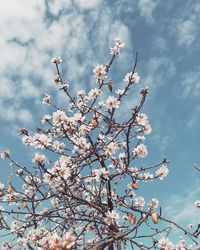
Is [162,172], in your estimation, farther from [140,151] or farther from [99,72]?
[99,72]

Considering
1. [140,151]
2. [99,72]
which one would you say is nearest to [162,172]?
[140,151]

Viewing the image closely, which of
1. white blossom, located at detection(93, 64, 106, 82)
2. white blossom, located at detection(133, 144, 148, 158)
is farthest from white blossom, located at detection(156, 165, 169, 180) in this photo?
white blossom, located at detection(93, 64, 106, 82)

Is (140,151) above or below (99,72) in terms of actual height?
below

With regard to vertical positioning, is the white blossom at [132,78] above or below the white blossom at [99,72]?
below

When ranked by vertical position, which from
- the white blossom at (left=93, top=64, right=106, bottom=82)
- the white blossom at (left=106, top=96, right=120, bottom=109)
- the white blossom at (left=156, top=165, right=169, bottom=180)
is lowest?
the white blossom at (left=156, top=165, right=169, bottom=180)

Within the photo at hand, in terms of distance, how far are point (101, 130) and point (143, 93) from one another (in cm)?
207

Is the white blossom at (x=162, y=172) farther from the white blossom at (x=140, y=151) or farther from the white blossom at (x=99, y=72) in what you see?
the white blossom at (x=99, y=72)

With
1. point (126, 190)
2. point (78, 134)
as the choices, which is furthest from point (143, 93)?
point (126, 190)

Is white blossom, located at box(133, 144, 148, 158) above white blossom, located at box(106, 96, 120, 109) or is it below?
below

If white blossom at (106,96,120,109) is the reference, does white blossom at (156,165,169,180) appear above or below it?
below

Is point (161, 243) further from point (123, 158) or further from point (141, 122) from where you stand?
point (141, 122)

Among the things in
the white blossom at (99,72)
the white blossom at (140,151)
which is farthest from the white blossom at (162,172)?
the white blossom at (99,72)

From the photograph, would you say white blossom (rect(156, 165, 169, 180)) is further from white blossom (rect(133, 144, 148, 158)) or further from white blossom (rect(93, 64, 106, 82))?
white blossom (rect(93, 64, 106, 82))

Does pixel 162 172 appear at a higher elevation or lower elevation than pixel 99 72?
lower
